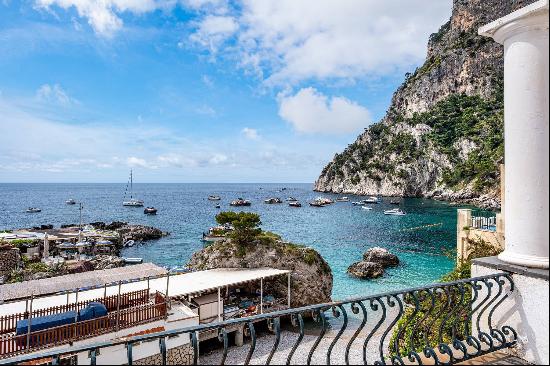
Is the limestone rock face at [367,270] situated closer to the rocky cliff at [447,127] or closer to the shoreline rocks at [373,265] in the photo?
the shoreline rocks at [373,265]

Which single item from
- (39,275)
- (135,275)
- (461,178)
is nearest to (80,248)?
(39,275)

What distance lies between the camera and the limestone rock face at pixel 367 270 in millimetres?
32503

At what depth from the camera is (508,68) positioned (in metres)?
4.16

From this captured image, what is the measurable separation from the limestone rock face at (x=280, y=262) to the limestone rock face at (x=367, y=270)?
383 inches

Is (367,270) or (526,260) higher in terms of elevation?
(526,260)

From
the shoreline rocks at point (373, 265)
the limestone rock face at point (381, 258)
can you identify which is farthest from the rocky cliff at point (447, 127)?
the shoreline rocks at point (373, 265)

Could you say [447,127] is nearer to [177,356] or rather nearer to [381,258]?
[381,258]

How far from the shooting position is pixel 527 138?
3.84 m

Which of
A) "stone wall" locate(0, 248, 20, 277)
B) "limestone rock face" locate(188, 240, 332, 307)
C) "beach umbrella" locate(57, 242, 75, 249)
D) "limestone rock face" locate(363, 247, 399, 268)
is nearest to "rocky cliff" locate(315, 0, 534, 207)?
"limestone rock face" locate(363, 247, 399, 268)

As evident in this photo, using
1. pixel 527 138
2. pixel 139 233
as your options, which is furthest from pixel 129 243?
pixel 527 138

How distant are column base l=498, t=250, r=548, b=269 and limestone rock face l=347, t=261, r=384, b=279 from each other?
29.8 m

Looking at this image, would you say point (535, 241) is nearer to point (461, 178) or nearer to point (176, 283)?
point (176, 283)

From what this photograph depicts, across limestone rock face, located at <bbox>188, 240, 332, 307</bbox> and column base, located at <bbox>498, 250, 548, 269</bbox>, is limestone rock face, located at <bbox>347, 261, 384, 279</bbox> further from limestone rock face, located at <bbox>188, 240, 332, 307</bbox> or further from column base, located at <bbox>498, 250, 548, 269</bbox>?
column base, located at <bbox>498, 250, 548, 269</bbox>

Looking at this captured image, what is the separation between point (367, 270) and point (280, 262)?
13.0 m
